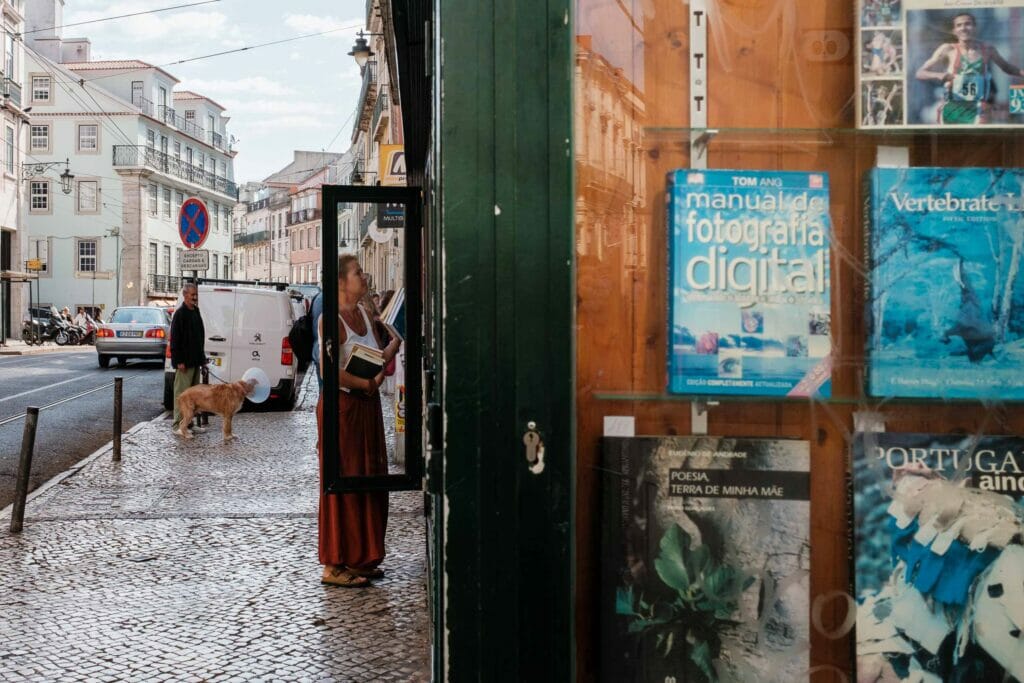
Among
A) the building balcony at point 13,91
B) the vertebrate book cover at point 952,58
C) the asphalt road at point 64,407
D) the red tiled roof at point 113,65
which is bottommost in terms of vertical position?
the asphalt road at point 64,407

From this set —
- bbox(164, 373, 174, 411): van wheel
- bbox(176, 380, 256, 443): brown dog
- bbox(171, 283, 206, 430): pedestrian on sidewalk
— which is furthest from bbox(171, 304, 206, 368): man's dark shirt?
bbox(164, 373, 174, 411): van wheel

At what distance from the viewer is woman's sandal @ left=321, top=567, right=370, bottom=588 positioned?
627cm

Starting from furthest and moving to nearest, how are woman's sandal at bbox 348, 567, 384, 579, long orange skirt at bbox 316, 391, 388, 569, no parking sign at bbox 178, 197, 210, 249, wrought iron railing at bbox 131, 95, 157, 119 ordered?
wrought iron railing at bbox 131, 95, 157, 119, no parking sign at bbox 178, 197, 210, 249, woman's sandal at bbox 348, 567, 384, 579, long orange skirt at bbox 316, 391, 388, 569

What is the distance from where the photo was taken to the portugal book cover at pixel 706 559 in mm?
2389

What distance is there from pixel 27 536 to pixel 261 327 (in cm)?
956

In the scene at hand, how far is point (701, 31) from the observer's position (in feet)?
7.95

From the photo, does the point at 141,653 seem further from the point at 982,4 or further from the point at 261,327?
the point at 261,327

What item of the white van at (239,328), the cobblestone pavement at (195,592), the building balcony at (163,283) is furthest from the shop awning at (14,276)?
the cobblestone pavement at (195,592)

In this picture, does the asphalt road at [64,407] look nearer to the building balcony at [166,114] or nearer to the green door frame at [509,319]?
the green door frame at [509,319]

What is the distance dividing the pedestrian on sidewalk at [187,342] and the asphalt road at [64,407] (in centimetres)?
120

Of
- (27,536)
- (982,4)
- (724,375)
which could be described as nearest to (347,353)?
(27,536)

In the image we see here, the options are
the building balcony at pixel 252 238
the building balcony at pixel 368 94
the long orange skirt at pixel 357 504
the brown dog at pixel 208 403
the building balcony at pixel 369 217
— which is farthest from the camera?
the building balcony at pixel 252 238

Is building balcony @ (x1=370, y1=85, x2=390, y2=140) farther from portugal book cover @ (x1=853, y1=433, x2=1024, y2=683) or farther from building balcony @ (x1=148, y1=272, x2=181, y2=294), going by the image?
building balcony @ (x1=148, y1=272, x2=181, y2=294)

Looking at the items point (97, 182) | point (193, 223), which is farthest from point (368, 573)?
point (97, 182)
